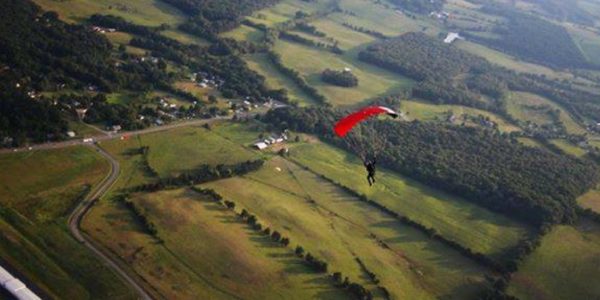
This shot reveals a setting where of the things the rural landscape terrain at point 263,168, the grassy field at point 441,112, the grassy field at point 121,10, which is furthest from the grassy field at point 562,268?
the grassy field at point 121,10

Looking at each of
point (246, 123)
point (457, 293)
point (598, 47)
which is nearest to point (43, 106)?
point (246, 123)

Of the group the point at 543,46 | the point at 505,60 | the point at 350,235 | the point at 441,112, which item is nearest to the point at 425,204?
the point at 350,235

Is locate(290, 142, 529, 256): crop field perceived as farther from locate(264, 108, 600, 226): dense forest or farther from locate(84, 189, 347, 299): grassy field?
locate(84, 189, 347, 299): grassy field

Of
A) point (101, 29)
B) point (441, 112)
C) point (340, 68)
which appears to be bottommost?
point (441, 112)

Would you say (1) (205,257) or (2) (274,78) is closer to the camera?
(1) (205,257)

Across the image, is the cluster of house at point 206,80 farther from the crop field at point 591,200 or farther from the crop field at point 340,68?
the crop field at point 591,200

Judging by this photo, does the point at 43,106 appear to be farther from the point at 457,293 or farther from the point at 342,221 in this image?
the point at 457,293

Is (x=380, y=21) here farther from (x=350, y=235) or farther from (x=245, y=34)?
(x=350, y=235)
